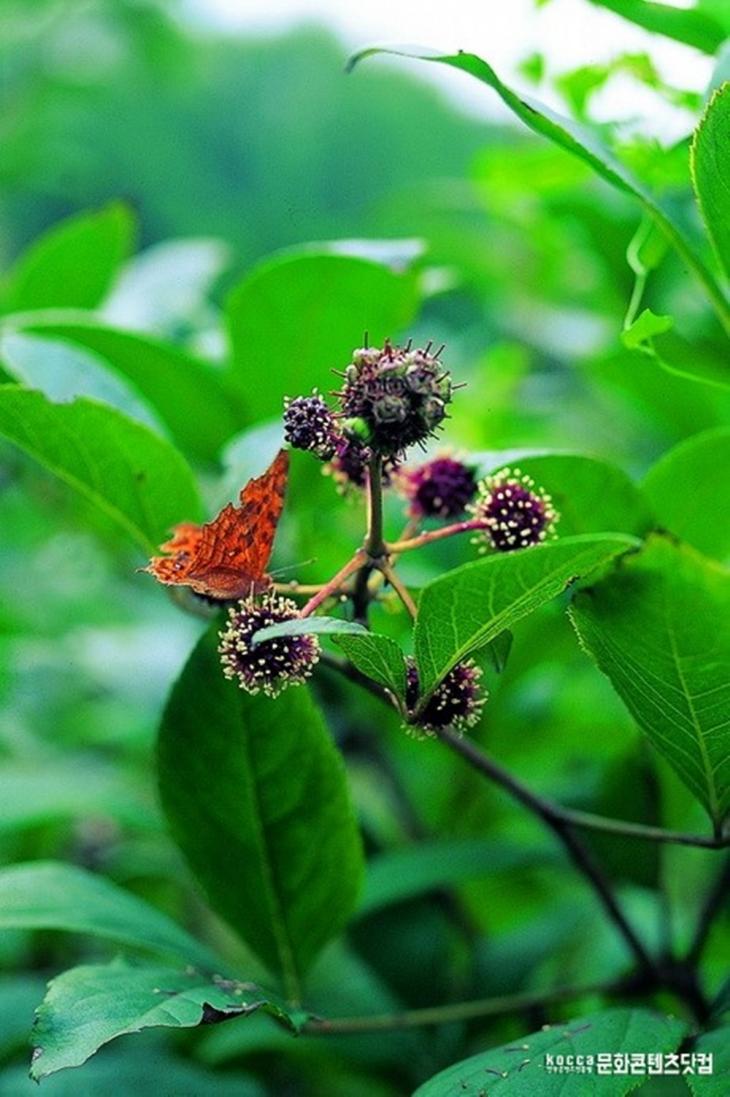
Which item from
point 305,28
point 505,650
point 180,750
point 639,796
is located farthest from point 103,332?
point 305,28

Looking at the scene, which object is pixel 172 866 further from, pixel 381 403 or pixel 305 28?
pixel 305 28

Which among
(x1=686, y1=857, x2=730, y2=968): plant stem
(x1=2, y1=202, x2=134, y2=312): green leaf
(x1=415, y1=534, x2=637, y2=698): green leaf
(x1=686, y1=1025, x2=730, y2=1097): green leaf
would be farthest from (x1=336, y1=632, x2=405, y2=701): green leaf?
(x1=2, y1=202, x2=134, y2=312): green leaf

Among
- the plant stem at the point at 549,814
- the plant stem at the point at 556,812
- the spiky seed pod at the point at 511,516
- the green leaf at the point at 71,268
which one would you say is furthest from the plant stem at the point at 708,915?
the green leaf at the point at 71,268

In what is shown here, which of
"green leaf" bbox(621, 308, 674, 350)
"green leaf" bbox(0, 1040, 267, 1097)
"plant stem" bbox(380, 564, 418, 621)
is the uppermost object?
"green leaf" bbox(621, 308, 674, 350)

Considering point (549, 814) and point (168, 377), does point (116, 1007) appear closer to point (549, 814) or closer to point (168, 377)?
point (549, 814)

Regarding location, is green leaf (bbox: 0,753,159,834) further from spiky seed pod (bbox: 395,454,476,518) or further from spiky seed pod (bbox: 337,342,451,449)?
spiky seed pod (bbox: 337,342,451,449)

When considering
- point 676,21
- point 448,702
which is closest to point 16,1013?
point 448,702
